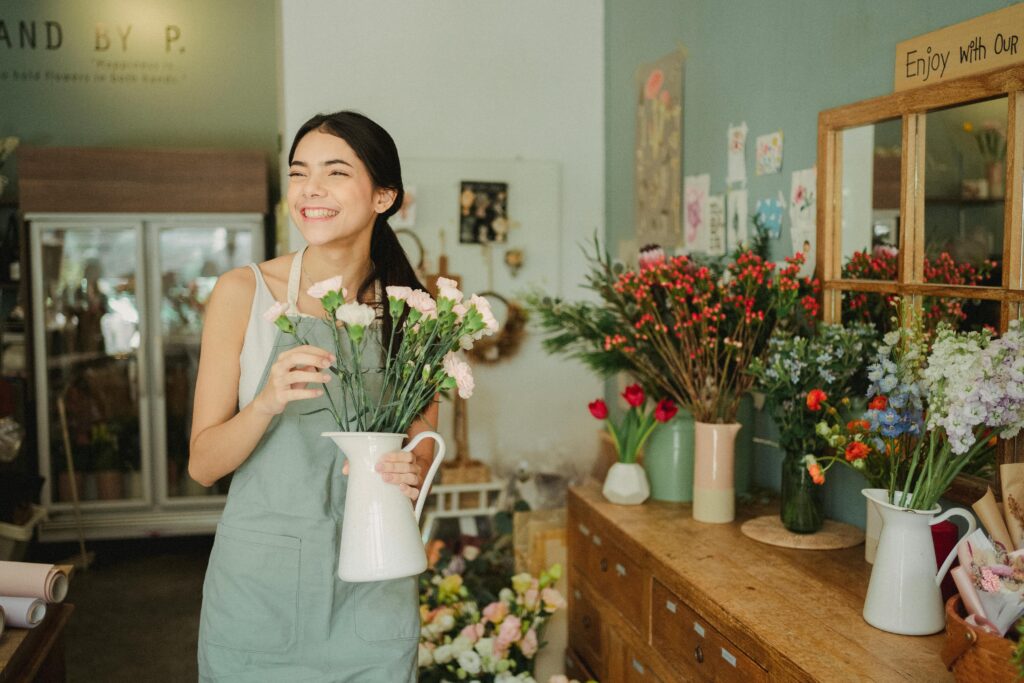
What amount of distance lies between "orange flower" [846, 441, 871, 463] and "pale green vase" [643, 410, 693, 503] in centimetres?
80

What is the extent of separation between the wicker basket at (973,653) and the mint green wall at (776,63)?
943mm

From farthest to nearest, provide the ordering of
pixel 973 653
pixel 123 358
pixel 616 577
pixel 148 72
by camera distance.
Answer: pixel 148 72
pixel 123 358
pixel 616 577
pixel 973 653

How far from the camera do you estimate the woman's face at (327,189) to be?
4.86 feet

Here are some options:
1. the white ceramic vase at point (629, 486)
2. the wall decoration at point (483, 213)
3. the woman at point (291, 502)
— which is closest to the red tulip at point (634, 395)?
the white ceramic vase at point (629, 486)

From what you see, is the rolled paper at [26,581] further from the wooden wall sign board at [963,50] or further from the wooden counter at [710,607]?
the wooden wall sign board at [963,50]

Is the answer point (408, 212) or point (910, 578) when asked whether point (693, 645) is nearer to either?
point (910, 578)

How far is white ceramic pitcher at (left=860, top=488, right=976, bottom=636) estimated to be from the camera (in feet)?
5.08

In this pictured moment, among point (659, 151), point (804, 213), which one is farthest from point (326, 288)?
point (659, 151)

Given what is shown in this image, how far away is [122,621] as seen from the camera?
3.89 metres

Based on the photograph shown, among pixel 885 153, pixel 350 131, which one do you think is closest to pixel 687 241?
pixel 885 153

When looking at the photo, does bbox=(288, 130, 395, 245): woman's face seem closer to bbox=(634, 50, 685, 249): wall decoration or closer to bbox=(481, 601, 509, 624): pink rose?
bbox=(481, 601, 509, 624): pink rose

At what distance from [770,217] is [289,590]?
5.67 feet

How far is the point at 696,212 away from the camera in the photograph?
309cm

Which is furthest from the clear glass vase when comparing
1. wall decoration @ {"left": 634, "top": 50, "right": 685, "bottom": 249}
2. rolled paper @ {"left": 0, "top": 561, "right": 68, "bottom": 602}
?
rolled paper @ {"left": 0, "top": 561, "right": 68, "bottom": 602}
